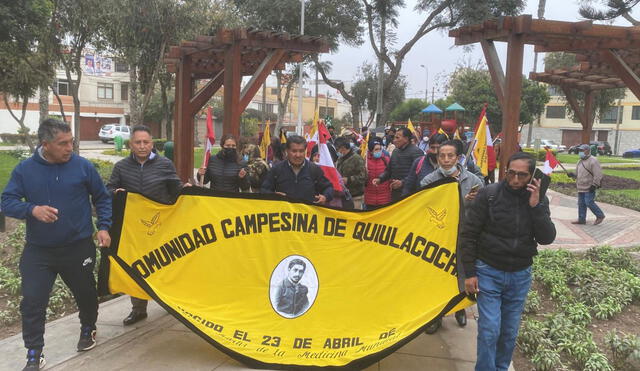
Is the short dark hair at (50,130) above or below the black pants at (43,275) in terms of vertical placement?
above

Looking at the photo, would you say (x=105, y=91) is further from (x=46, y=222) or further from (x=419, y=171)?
(x=46, y=222)

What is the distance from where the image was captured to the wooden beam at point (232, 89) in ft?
28.9

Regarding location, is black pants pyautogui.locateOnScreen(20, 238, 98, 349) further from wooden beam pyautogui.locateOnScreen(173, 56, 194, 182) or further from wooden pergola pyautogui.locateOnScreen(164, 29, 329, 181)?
wooden beam pyautogui.locateOnScreen(173, 56, 194, 182)

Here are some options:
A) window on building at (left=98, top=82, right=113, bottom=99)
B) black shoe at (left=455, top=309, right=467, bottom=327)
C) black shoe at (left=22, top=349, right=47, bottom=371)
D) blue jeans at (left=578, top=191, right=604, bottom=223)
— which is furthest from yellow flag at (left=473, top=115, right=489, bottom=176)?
window on building at (left=98, top=82, right=113, bottom=99)

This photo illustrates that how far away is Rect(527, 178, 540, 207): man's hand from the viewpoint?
11.5 feet

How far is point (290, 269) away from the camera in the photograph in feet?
14.4

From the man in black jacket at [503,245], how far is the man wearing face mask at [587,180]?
7.86m

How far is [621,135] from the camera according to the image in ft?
206

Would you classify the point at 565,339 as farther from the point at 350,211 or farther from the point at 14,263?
the point at 14,263

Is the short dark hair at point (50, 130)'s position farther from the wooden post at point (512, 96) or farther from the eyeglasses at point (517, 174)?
the wooden post at point (512, 96)

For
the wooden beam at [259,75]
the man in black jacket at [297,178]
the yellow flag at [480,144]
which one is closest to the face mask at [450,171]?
the man in black jacket at [297,178]

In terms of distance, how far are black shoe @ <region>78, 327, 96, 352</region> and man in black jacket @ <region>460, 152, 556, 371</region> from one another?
121 inches

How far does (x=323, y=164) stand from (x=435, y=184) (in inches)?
93.8

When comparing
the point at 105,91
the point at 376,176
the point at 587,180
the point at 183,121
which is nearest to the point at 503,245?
the point at 376,176
